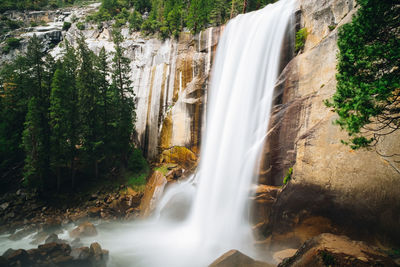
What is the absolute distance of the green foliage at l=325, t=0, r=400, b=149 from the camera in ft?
15.7

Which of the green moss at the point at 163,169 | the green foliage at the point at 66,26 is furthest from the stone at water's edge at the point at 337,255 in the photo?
the green foliage at the point at 66,26

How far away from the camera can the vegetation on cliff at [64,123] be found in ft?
53.9

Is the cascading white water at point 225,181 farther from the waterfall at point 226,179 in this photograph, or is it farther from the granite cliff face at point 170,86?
the granite cliff face at point 170,86

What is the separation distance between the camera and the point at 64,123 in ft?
55.8

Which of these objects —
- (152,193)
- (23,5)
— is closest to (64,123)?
(152,193)

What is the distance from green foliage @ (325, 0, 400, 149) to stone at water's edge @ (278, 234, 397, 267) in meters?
2.93

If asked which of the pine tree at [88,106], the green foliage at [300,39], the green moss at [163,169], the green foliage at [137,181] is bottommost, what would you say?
the green foliage at [137,181]

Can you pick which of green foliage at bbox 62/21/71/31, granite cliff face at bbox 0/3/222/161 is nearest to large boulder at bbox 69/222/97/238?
granite cliff face at bbox 0/3/222/161

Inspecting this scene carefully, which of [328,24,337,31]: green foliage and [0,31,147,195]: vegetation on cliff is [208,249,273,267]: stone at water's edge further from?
[0,31,147,195]: vegetation on cliff

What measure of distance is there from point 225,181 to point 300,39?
10.4m

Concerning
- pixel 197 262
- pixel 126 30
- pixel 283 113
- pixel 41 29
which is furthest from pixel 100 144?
pixel 41 29

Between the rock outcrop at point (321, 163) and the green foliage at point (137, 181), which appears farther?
the green foliage at point (137, 181)

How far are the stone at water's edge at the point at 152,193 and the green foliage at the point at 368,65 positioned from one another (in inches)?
581

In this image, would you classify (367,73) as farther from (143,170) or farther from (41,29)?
(41,29)
